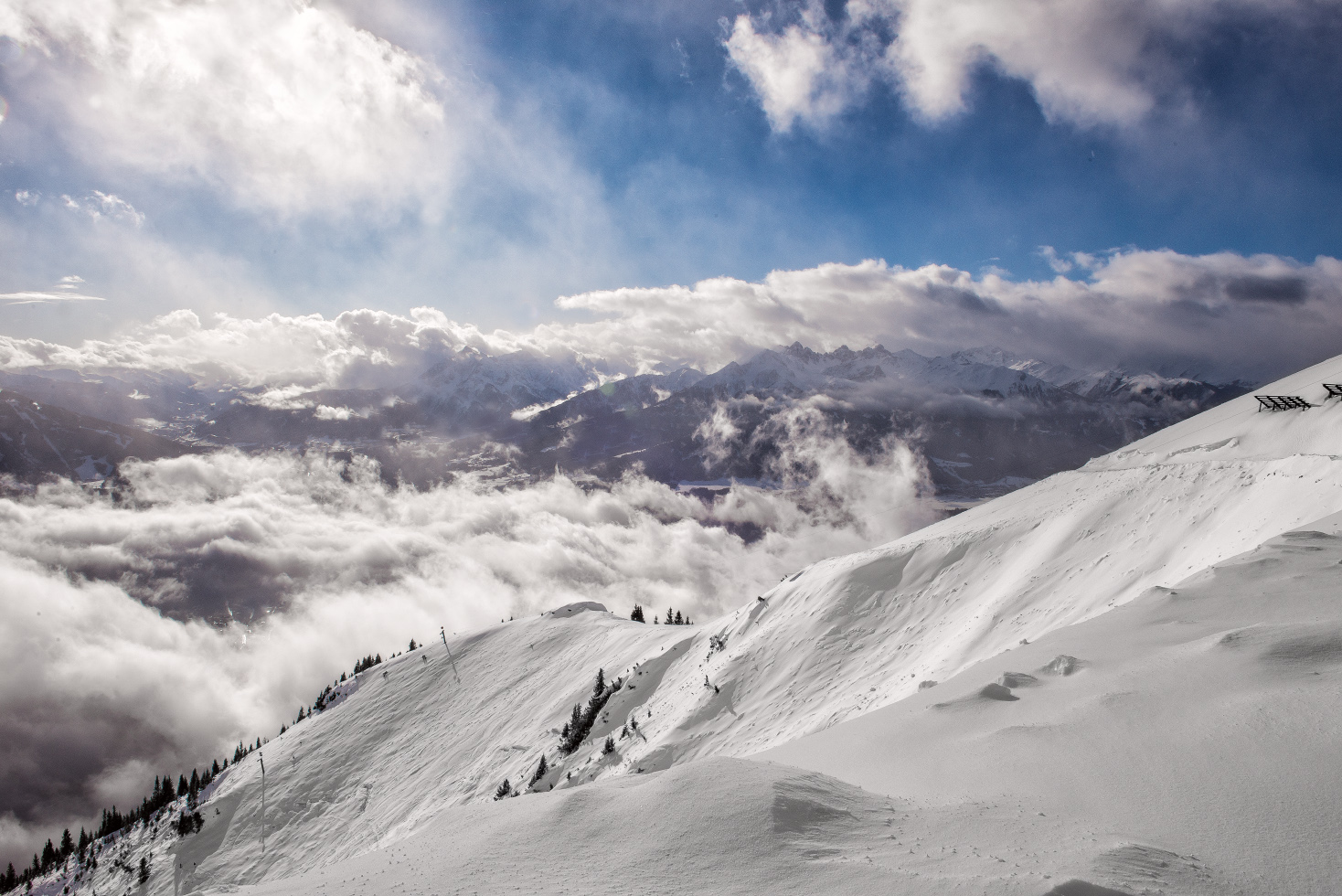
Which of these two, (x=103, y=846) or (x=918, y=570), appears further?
(x=103, y=846)

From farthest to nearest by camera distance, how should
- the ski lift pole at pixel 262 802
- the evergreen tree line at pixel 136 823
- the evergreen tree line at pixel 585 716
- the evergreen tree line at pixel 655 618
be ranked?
the evergreen tree line at pixel 655 618, the evergreen tree line at pixel 136 823, the ski lift pole at pixel 262 802, the evergreen tree line at pixel 585 716

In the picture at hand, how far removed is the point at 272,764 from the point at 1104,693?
303 feet

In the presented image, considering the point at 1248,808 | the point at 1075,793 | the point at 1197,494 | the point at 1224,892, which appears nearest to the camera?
the point at 1224,892

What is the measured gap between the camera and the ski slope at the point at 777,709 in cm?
1062

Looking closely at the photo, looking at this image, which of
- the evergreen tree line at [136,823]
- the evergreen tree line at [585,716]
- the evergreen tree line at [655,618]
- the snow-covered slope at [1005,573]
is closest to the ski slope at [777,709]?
the snow-covered slope at [1005,573]

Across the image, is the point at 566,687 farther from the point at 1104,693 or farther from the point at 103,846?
the point at 103,846

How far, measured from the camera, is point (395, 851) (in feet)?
46.1

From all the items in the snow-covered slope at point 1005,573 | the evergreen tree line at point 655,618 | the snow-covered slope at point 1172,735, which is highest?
the evergreen tree line at point 655,618

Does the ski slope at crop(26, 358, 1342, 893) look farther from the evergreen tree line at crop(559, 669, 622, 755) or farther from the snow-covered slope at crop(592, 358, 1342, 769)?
the evergreen tree line at crop(559, 669, 622, 755)

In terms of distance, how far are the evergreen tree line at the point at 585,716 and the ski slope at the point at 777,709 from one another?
1.69m

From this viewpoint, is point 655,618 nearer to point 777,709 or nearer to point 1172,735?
point 777,709

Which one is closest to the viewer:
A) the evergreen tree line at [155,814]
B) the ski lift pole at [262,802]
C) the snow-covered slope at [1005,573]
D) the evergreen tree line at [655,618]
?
the snow-covered slope at [1005,573]

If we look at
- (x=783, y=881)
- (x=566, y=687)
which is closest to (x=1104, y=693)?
(x=783, y=881)

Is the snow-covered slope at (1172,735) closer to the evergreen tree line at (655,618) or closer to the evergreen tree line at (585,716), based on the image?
the evergreen tree line at (585,716)
